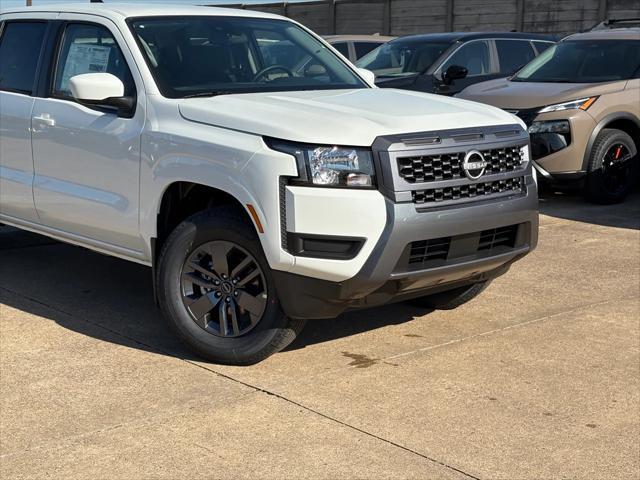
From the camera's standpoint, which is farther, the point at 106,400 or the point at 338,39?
the point at 338,39

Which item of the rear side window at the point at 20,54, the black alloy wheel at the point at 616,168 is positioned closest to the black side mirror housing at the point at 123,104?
the rear side window at the point at 20,54

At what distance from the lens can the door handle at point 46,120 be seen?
6181mm

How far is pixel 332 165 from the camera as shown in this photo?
4953 mm

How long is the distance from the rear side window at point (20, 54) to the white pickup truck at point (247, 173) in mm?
40

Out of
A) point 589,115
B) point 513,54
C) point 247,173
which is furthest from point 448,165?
point 513,54

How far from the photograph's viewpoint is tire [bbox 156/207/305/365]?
521 centimetres

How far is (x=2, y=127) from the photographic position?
6.64m

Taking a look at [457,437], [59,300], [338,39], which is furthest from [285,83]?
[338,39]

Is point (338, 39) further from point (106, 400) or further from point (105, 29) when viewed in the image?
point (106, 400)

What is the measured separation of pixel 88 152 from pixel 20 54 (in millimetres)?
1287

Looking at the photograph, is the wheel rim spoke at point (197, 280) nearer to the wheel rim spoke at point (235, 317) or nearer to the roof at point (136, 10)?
the wheel rim spoke at point (235, 317)

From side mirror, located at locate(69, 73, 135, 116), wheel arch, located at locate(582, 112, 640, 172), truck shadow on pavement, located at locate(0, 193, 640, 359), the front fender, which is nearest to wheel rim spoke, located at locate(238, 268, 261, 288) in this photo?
the front fender

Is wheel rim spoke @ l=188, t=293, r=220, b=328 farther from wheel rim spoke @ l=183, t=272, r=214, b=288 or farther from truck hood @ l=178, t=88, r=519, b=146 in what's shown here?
truck hood @ l=178, t=88, r=519, b=146

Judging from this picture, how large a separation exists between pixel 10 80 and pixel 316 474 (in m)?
3.85
